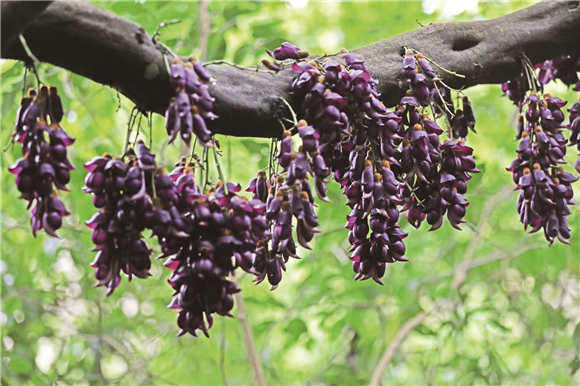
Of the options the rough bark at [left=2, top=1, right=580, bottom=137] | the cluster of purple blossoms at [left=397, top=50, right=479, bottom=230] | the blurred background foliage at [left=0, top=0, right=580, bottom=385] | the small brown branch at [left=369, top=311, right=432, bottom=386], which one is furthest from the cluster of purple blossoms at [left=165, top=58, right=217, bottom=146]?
the small brown branch at [left=369, top=311, right=432, bottom=386]

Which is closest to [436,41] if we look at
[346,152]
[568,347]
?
[346,152]

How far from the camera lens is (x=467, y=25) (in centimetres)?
122

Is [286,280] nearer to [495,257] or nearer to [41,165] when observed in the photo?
[495,257]

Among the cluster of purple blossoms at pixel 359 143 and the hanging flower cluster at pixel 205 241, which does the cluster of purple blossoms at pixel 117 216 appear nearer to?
the hanging flower cluster at pixel 205 241

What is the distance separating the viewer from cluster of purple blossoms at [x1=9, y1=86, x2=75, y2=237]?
718 millimetres

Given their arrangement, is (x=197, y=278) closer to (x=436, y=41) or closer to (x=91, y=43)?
(x=91, y=43)

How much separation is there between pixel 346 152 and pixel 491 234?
2277 mm

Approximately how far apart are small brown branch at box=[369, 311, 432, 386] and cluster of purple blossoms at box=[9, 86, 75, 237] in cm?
167

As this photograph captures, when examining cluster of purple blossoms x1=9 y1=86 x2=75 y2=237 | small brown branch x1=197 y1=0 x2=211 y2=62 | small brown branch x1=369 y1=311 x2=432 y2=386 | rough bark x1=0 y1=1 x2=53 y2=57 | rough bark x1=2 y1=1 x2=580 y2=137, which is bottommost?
small brown branch x1=369 y1=311 x2=432 y2=386

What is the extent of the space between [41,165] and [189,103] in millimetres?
173

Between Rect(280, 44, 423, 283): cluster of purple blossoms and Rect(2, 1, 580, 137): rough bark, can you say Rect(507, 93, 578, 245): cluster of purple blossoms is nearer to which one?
Rect(2, 1, 580, 137): rough bark

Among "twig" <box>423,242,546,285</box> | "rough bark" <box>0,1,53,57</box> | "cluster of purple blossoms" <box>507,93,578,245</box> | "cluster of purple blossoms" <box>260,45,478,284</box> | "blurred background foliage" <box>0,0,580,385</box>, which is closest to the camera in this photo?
"rough bark" <box>0,1,53,57</box>

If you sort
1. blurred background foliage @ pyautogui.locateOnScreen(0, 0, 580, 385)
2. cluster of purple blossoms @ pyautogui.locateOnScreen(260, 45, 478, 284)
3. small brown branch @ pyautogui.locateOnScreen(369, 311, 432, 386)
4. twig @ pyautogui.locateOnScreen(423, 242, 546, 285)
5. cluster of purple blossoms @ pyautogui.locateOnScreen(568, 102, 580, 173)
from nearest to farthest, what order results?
cluster of purple blossoms @ pyautogui.locateOnScreen(260, 45, 478, 284)
cluster of purple blossoms @ pyautogui.locateOnScreen(568, 102, 580, 173)
blurred background foliage @ pyautogui.locateOnScreen(0, 0, 580, 385)
small brown branch @ pyautogui.locateOnScreen(369, 311, 432, 386)
twig @ pyautogui.locateOnScreen(423, 242, 546, 285)

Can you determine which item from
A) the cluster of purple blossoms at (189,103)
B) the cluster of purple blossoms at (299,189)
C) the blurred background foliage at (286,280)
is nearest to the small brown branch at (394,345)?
the blurred background foliage at (286,280)
